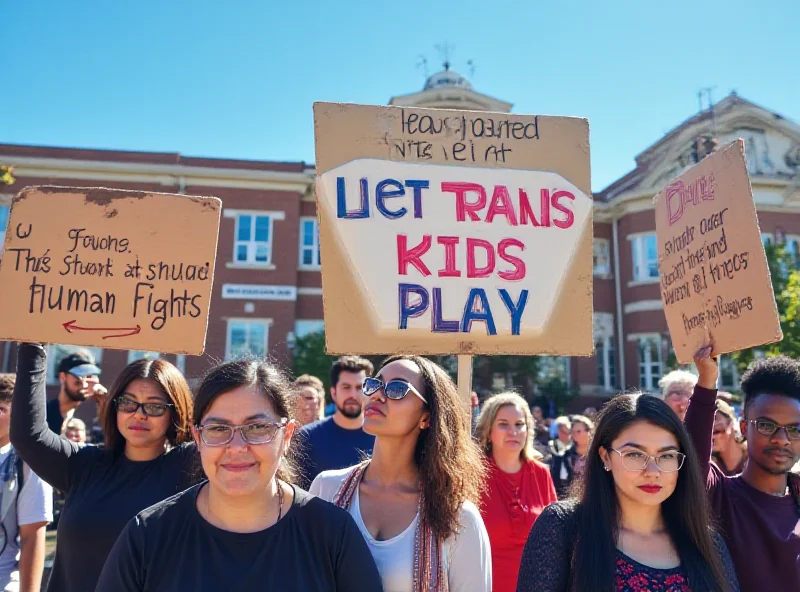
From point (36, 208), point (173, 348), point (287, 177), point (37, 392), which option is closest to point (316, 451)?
point (173, 348)

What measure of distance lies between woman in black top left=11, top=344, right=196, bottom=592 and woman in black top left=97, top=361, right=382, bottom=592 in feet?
2.30

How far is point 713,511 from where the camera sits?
225cm

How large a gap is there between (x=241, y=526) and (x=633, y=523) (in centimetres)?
123

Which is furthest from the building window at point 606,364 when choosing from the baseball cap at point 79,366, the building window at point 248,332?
the baseball cap at point 79,366

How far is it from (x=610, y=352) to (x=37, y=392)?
1938cm

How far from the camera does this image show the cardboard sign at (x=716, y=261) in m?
2.42

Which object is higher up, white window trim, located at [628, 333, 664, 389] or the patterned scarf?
white window trim, located at [628, 333, 664, 389]

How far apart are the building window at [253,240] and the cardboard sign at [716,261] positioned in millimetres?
16300

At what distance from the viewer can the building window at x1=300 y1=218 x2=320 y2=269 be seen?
1897 cm

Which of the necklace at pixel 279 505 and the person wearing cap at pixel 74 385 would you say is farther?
the person wearing cap at pixel 74 385

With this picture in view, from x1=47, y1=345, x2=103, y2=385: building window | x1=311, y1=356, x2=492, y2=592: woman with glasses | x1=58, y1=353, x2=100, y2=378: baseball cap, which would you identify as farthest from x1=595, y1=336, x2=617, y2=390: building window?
x1=311, y1=356, x2=492, y2=592: woman with glasses

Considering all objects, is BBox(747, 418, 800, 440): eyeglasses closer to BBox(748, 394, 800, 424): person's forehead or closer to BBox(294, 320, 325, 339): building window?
BBox(748, 394, 800, 424): person's forehead

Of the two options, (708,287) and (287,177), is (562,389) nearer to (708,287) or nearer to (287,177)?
(287,177)

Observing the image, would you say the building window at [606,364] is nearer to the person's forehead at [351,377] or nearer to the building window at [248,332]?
the building window at [248,332]
